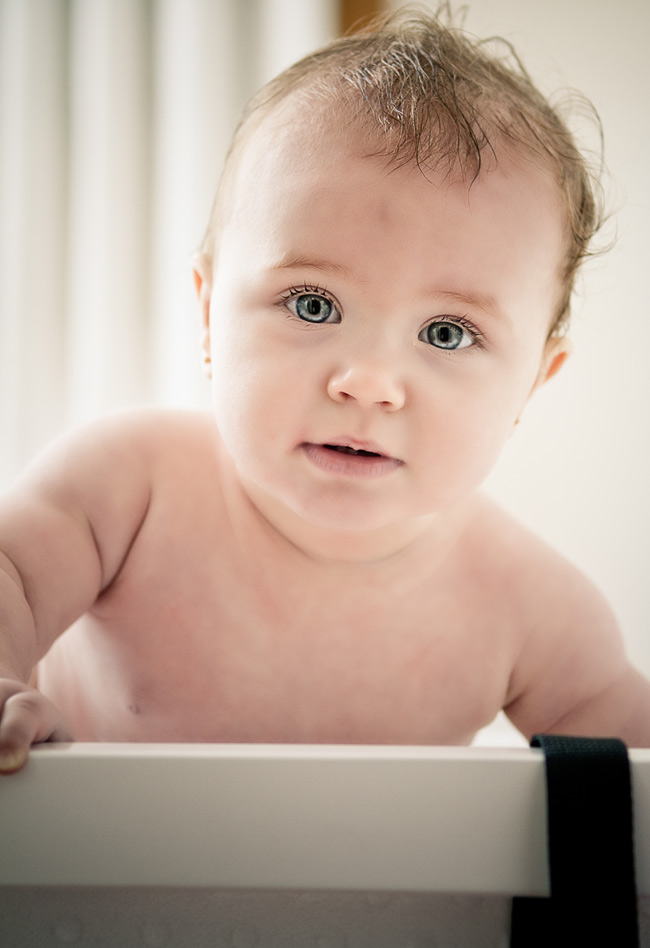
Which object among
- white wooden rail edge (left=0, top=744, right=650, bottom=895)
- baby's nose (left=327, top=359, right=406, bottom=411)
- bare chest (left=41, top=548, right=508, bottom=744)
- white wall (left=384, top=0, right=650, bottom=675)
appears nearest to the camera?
white wooden rail edge (left=0, top=744, right=650, bottom=895)

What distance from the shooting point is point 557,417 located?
3.70 feet

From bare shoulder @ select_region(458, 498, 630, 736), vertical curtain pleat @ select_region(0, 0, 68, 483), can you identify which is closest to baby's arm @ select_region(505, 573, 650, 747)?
bare shoulder @ select_region(458, 498, 630, 736)

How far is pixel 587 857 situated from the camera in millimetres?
325

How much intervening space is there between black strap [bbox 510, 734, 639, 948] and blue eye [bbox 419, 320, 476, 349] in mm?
279

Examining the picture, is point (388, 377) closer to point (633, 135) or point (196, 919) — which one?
point (196, 919)

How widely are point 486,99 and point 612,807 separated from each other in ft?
1.48

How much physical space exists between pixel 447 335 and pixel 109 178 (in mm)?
733

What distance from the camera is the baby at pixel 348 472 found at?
53 centimetres

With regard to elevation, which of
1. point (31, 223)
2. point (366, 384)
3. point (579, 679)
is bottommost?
point (579, 679)

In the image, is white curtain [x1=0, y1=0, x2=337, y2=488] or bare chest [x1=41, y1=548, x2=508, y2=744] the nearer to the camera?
bare chest [x1=41, y1=548, x2=508, y2=744]

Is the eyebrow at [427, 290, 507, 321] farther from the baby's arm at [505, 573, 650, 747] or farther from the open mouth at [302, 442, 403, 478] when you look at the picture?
the baby's arm at [505, 573, 650, 747]

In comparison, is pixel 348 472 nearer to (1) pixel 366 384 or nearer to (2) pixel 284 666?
(1) pixel 366 384

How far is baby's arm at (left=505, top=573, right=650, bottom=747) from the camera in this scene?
696 mm

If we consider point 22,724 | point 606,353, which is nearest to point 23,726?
point 22,724
